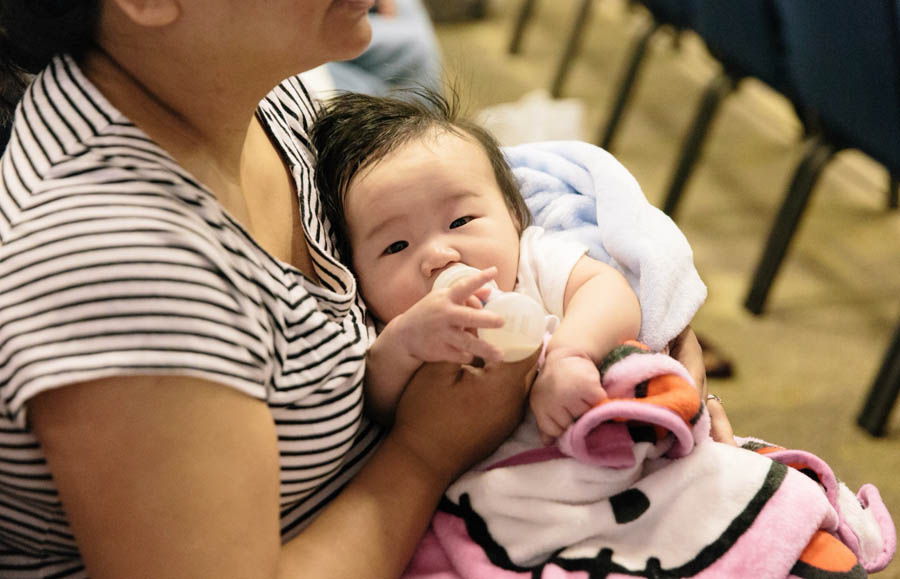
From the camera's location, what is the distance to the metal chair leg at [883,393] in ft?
6.32

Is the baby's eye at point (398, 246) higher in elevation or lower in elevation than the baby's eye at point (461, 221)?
lower

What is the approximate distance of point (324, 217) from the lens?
3.36 ft

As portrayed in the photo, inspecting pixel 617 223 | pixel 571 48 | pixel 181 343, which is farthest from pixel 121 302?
pixel 571 48

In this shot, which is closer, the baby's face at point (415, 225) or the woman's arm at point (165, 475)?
the woman's arm at point (165, 475)

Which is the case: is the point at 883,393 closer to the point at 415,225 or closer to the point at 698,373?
the point at 698,373

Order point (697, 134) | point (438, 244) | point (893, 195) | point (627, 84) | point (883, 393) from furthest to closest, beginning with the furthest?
point (627, 84) → point (893, 195) → point (697, 134) → point (883, 393) → point (438, 244)

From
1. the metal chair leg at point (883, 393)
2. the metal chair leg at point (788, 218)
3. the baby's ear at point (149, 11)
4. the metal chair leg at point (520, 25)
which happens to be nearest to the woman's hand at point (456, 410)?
the baby's ear at point (149, 11)

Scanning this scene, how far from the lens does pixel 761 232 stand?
9.05 feet

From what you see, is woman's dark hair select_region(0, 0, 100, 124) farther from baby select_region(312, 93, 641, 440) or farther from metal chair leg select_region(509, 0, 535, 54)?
metal chair leg select_region(509, 0, 535, 54)

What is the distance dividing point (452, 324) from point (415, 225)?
0.77ft

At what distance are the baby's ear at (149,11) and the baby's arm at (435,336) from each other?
32 cm

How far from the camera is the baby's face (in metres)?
1.00

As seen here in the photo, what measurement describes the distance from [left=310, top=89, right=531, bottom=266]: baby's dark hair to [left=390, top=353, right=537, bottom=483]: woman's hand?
8.6 inches

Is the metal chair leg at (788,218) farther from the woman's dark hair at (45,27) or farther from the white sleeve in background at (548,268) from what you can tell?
the woman's dark hair at (45,27)
